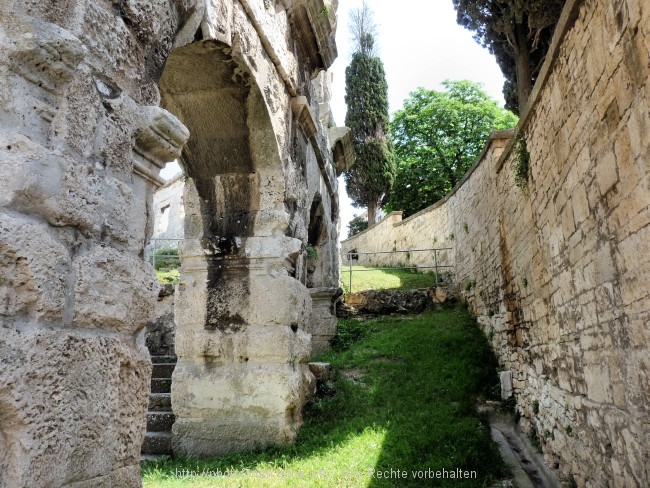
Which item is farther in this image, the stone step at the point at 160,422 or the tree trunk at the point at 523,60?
the tree trunk at the point at 523,60

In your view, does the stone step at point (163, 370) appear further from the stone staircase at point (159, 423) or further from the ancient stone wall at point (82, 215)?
the ancient stone wall at point (82, 215)

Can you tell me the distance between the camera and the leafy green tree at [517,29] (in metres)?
9.13

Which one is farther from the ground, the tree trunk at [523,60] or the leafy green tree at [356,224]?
the leafy green tree at [356,224]

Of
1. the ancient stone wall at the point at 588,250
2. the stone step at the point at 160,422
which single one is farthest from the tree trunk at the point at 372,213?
the stone step at the point at 160,422

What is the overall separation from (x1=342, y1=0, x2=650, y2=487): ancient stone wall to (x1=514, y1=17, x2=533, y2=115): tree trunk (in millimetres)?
5148

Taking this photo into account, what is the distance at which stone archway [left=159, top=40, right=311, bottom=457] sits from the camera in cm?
501

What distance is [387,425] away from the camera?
5402 millimetres

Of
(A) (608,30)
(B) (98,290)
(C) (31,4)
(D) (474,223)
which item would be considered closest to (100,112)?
(C) (31,4)

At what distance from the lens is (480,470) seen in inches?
173

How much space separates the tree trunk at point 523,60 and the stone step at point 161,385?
868cm

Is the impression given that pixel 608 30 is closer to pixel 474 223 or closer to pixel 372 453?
pixel 372 453

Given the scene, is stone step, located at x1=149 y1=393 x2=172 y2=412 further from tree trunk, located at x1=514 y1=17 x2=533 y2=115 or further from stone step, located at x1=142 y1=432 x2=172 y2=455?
tree trunk, located at x1=514 y1=17 x2=533 y2=115

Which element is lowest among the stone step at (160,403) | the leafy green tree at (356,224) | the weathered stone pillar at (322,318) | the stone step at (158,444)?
the stone step at (158,444)

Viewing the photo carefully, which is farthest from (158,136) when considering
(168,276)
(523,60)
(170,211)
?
(170,211)
